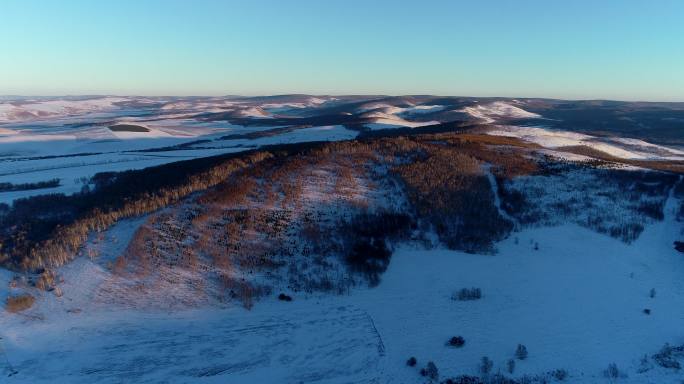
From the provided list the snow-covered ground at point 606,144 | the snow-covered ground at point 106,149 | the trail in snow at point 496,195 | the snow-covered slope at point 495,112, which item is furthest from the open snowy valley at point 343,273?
the snow-covered slope at point 495,112

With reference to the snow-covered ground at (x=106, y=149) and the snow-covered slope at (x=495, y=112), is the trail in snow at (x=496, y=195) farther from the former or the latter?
the snow-covered slope at (x=495, y=112)

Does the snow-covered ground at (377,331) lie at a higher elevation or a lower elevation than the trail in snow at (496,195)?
lower

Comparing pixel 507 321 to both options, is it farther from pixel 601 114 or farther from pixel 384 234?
pixel 601 114

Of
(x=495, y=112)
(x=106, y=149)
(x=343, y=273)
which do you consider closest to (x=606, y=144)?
(x=343, y=273)

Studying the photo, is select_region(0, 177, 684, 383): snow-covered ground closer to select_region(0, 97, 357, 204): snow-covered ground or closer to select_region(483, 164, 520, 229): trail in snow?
select_region(483, 164, 520, 229): trail in snow

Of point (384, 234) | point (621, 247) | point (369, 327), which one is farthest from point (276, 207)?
point (621, 247)

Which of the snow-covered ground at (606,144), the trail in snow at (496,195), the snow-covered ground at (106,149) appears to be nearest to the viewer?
the trail in snow at (496,195)
